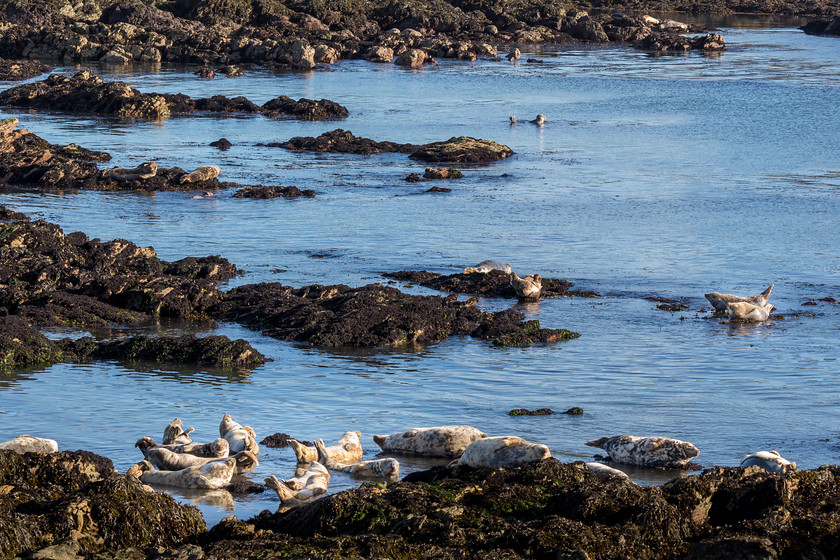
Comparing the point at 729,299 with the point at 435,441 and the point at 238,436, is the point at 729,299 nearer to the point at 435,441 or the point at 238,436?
the point at 435,441


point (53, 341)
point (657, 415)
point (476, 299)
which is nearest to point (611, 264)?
point (476, 299)

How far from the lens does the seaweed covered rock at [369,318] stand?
1414 centimetres

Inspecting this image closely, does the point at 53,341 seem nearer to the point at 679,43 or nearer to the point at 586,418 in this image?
the point at 586,418

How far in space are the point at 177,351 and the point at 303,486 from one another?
5274 mm

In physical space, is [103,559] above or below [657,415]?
above

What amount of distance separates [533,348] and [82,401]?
5765 millimetres

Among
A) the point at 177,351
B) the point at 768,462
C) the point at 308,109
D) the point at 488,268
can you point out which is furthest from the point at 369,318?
the point at 308,109

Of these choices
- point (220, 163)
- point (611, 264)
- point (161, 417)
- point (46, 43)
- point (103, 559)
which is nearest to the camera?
point (103, 559)

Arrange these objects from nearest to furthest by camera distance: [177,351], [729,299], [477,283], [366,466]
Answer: [366,466] → [177,351] → [729,299] → [477,283]

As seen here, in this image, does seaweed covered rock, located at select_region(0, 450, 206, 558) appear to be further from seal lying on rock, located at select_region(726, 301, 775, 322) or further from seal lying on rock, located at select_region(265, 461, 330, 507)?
seal lying on rock, located at select_region(726, 301, 775, 322)

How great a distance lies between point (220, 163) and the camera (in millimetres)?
28562

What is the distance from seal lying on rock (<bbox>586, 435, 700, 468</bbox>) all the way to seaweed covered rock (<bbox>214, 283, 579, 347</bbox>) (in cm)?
498

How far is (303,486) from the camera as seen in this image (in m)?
8.05

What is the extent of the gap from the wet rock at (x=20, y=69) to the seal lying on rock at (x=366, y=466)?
4155 cm
